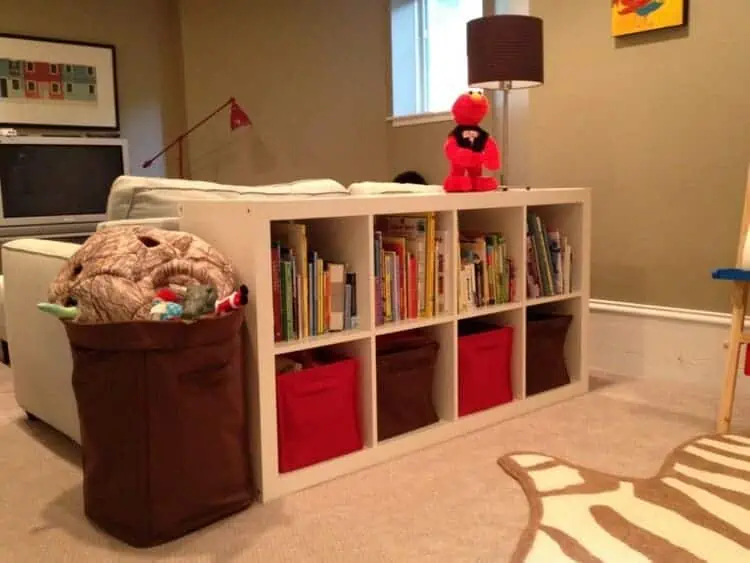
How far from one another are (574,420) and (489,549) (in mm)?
995

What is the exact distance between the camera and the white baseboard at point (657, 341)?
9.49 feet

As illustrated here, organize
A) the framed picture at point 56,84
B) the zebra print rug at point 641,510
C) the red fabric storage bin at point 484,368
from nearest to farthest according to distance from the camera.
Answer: the zebra print rug at point 641,510, the red fabric storage bin at point 484,368, the framed picture at point 56,84

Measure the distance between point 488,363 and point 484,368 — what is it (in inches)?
1.0

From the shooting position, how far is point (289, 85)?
5.21m

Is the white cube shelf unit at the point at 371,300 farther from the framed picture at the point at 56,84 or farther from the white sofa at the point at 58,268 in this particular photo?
the framed picture at the point at 56,84

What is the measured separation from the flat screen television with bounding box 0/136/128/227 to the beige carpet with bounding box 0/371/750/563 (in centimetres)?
219

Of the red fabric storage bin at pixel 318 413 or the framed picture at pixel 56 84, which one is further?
the framed picture at pixel 56 84

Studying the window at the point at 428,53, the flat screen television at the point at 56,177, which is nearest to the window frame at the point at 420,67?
the window at the point at 428,53

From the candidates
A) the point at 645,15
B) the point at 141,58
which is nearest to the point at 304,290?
the point at 645,15

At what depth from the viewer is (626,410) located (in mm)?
2648

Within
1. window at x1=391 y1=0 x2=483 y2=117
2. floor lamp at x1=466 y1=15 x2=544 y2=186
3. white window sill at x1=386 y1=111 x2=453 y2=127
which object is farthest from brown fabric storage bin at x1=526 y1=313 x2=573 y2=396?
window at x1=391 y1=0 x2=483 y2=117

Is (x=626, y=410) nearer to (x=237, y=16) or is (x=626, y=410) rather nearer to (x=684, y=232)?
(x=684, y=232)

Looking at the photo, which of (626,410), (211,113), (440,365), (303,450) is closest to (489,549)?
(303,450)

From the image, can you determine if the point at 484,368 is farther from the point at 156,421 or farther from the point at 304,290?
the point at 156,421
